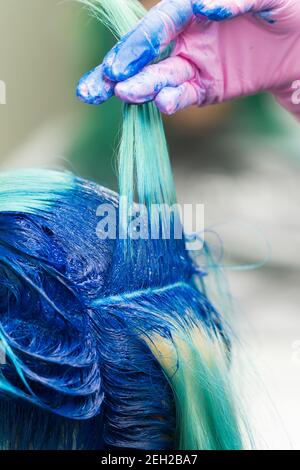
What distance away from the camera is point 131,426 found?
0.75m

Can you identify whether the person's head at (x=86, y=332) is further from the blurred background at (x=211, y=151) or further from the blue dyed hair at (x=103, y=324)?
the blurred background at (x=211, y=151)

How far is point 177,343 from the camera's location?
75cm

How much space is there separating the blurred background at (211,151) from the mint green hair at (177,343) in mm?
129

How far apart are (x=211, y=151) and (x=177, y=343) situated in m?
0.34

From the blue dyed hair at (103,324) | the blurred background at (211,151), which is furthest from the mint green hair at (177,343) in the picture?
the blurred background at (211,151)

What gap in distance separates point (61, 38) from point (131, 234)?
0.38 meters

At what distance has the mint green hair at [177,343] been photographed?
2.46 feet

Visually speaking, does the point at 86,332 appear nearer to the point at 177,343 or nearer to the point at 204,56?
the point at 177,343

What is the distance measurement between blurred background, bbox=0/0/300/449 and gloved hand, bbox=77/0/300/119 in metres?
0.09

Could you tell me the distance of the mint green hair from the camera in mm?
749

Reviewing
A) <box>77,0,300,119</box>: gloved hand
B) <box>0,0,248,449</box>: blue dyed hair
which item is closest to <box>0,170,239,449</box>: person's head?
<box>0,0,248,449</box>: blue dyed hair

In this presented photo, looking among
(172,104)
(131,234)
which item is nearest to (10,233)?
(131,234)

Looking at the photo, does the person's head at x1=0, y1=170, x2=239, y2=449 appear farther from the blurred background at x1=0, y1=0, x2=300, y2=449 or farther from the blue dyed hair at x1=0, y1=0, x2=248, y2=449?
the blurred background at x1=0, y1=0, x2=300, y2=449
